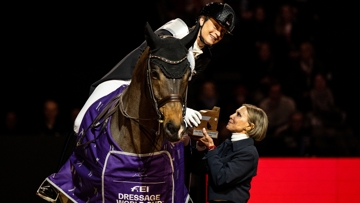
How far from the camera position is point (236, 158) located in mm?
4117

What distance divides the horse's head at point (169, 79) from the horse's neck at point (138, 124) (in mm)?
189

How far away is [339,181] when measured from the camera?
5.17m

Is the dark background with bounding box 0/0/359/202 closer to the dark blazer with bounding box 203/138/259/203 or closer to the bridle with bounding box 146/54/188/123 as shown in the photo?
the dark blazer with bounding box 203/138/259/203

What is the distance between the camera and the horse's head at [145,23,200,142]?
10.2ft

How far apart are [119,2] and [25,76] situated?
1510 mm

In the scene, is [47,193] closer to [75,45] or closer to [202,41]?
[202,41]

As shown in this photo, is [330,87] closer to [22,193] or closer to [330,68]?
[330,68]

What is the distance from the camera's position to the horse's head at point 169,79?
3.09m

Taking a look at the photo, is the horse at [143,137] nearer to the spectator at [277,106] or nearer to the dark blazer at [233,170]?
the dark blazer at [233,170]

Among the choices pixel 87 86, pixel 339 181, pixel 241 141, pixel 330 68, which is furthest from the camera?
pixel 330 68

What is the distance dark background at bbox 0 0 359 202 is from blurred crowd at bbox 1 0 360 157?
0.36 ft

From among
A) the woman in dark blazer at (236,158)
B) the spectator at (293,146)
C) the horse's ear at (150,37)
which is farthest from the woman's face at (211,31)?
the spectator at (293,146)

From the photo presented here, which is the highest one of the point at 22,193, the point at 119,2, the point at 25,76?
the point at 119,2

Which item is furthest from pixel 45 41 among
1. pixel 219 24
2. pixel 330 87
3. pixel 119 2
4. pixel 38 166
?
pixel 219 24
